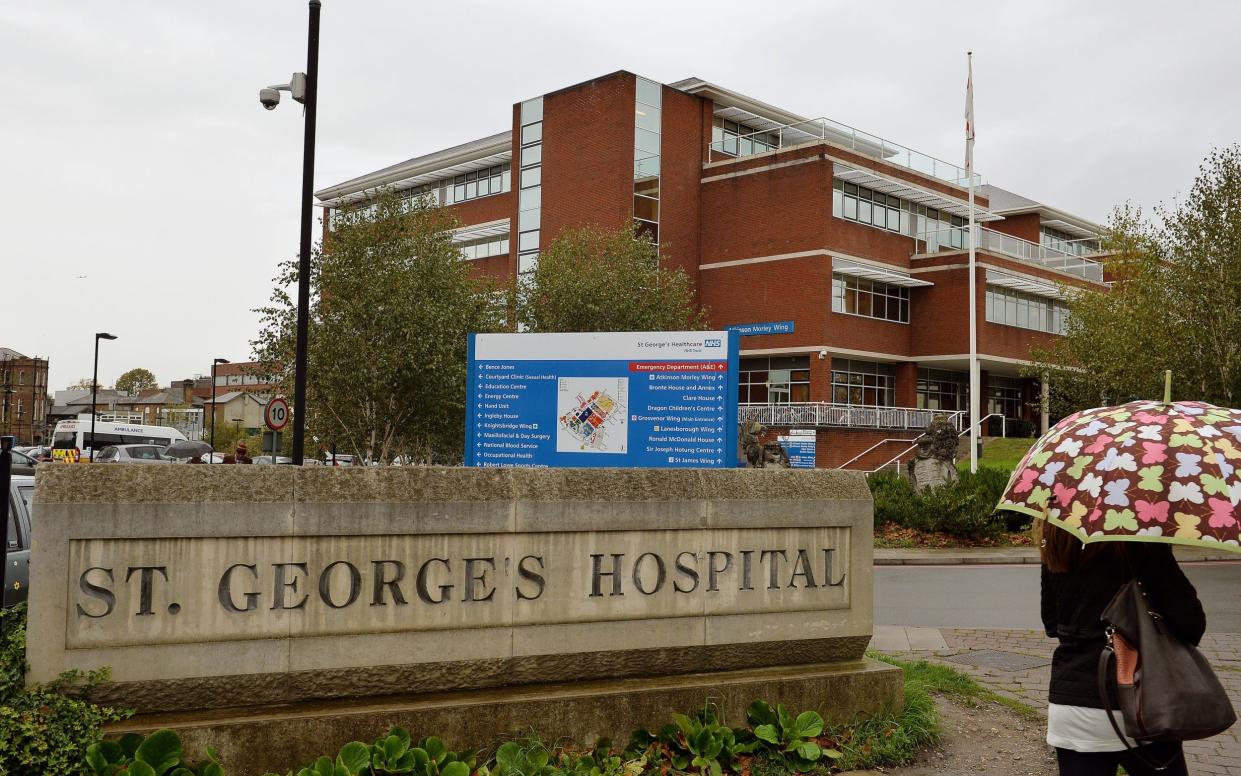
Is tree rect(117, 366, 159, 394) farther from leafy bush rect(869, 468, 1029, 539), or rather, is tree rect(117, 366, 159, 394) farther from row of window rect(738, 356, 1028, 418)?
leafy bush rect(869, 468, 1029, 539)

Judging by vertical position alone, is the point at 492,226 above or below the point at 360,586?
above

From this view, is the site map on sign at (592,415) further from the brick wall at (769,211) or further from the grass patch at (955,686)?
the brick wall at (769,211)

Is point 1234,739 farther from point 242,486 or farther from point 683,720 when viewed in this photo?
point 242,486

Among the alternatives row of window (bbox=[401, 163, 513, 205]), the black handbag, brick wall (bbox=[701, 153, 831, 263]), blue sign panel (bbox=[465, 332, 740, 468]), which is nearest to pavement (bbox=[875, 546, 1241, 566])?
blue sign panel (bbox=[465, 332, 740, 468])

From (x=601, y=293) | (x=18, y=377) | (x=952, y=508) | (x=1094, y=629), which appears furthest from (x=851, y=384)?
(x=18, y=377)

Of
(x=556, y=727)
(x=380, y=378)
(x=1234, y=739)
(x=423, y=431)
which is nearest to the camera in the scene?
(x=556, y=727)

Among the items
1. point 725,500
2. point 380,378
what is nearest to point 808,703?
point 725,500

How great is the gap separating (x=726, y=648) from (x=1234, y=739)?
9.76 feet

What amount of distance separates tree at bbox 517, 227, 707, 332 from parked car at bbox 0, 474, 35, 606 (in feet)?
83.6

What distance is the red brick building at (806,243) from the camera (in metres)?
43.8

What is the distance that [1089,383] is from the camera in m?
32.0

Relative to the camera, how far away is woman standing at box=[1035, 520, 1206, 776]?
3439 mm

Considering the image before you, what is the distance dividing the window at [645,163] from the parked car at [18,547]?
3810cm

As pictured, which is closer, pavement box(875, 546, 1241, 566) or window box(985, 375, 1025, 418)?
pavement box(875, 546, 1241, 566)
